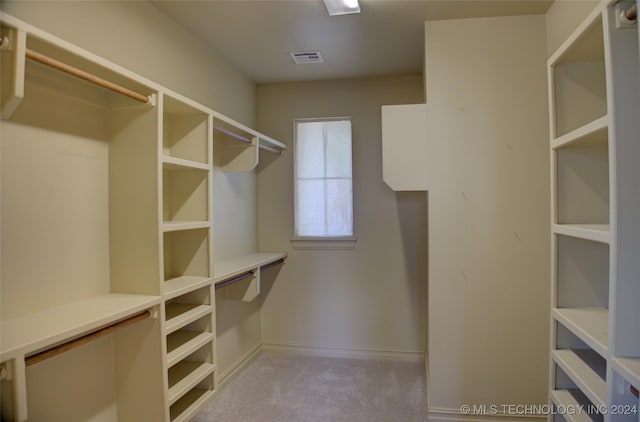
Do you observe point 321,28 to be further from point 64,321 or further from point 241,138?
point 64,321

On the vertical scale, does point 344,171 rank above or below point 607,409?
above

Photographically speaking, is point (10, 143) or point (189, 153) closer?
point (10, 143)

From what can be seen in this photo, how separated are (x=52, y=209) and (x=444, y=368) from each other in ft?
7.57

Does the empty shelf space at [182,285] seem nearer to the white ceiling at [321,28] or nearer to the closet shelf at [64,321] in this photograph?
the closet shelf at [64,321]

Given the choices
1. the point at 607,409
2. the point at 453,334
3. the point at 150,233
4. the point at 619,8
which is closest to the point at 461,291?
the point at 453,334

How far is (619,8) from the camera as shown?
3.74 feet

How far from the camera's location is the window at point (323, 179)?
346 centimetres

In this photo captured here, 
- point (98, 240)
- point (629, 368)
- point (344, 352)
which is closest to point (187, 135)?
point (98, 240)

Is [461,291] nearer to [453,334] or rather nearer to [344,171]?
[453,334]

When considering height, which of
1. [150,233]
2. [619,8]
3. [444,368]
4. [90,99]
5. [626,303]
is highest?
[619,8]

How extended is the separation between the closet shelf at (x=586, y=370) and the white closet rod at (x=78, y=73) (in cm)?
203

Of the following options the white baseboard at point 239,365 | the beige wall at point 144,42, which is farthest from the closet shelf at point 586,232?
the white baseboard at point 239,365

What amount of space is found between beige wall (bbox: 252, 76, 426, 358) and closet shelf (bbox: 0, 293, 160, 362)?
1.97 metres

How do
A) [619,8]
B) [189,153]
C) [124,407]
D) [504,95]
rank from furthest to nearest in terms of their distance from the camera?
[504,95]
[189,153]
[124,407]
[619,8]
